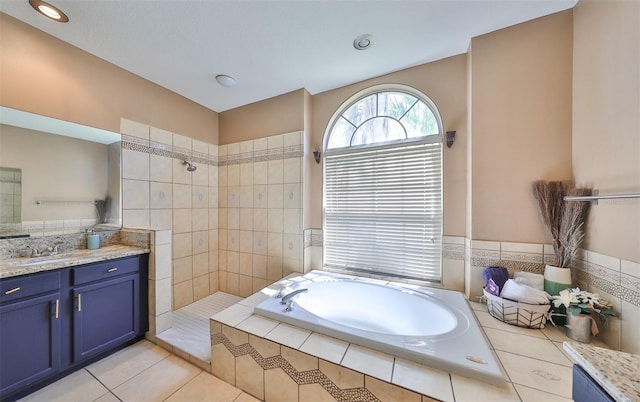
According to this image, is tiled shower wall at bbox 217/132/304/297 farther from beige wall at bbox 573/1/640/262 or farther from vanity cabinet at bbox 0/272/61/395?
beige wall at bbox 573/1/640/262

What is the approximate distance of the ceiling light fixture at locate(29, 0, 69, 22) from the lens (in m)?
1.25

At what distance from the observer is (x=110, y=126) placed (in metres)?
1.81

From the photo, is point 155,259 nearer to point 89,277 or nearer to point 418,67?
point 89,277

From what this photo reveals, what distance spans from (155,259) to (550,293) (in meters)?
2.86

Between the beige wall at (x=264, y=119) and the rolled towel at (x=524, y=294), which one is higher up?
the beige wall at (x=264, y=119)

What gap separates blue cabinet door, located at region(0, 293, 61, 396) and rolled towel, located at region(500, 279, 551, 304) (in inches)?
113

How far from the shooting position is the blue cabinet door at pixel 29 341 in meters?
1.15

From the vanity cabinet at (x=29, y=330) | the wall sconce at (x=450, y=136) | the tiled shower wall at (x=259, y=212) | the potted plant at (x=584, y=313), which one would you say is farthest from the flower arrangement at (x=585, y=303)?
the vanity cabinet at (x=29, y=330)

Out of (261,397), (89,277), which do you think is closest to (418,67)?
(261,397)

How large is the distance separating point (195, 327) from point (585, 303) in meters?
2.76

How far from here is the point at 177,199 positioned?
2281 mm

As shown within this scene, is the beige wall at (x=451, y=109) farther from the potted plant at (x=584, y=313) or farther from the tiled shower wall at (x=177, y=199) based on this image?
the tiled shower wall at (x=177, y=199)

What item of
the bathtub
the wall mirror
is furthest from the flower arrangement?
the wall mirror

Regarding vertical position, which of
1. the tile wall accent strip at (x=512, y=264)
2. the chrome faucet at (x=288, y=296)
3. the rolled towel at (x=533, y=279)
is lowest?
the chrome faucet at (x=288, y=296)
